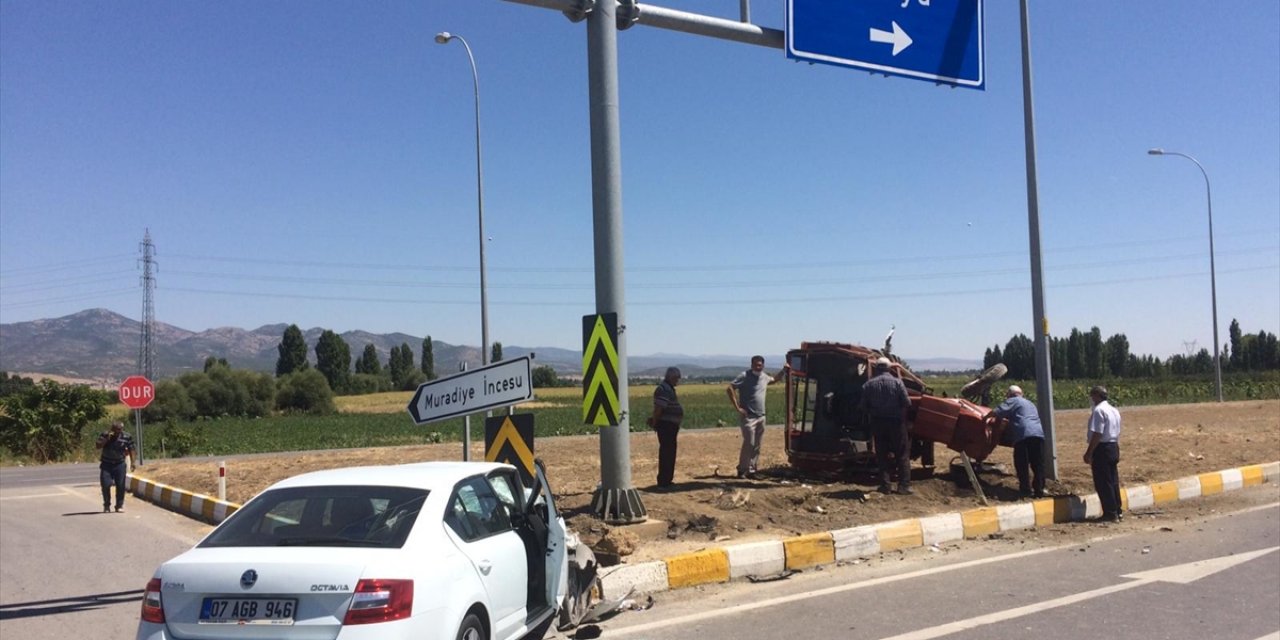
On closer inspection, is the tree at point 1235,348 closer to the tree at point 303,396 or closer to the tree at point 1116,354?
the tree at point 1116,354

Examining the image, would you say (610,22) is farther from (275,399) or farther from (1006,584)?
(275,399)

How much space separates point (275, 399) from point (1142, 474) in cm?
7540

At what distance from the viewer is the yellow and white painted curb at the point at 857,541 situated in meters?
8.59

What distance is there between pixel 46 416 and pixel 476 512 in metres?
33.6

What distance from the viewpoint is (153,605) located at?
470cm

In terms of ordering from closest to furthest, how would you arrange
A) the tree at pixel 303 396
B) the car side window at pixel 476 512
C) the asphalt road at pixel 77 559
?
the car side window at pixel 476 512
the asphalt road at pixel 77 559
the tree at pixel 303 396

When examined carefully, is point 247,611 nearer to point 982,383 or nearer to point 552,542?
point 552,542

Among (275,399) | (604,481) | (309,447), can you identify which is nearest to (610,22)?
(604,481)

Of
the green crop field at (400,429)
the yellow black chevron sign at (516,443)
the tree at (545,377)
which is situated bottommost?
the green crop field at (400,429)

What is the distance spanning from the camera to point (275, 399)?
79.9 meters

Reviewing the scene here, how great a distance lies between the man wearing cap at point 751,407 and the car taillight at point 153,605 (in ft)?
33.1

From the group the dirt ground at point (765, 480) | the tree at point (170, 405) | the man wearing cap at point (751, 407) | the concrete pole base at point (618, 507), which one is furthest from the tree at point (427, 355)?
the concrete pole base at point (618, 507)

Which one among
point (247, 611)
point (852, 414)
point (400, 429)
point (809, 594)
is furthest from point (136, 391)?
point (400, 429)

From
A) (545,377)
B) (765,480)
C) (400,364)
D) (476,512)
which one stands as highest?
(400,364)
